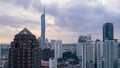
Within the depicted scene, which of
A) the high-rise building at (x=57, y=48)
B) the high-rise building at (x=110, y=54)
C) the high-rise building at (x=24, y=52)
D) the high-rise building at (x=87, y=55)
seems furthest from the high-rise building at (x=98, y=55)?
the high-rise building at (x=24, y=52)

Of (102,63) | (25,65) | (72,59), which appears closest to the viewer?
(25,65)

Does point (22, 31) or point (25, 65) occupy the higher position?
point (22, 31)

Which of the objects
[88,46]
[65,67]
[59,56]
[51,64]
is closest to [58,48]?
[59,56]

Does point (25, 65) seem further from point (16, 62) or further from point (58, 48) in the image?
point (58, 48)

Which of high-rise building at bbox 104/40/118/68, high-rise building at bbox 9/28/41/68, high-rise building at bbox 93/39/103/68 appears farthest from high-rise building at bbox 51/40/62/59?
high-rise building at bbox 9/28/41/68

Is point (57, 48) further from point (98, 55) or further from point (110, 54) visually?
point (110, 54)

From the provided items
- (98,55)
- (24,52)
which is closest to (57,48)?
(98,55)

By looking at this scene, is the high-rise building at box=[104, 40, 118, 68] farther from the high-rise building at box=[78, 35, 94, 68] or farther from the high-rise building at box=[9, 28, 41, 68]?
the high-rise building at box=[9, 28, 41, 68]

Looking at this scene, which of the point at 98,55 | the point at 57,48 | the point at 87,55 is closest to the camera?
the point at 98,55

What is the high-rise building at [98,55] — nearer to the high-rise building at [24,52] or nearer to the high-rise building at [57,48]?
the high-rise building at [57,48]
